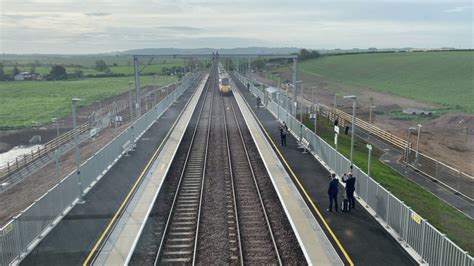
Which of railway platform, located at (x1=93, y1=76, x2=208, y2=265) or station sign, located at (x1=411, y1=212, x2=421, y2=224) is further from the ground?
station sign, located at (x1=411, y1=212, x2=421, y2=224)

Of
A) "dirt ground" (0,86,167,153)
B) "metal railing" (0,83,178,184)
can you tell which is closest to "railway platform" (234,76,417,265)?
"metal railing" (0,83,178,184)

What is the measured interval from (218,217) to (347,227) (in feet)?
16.3

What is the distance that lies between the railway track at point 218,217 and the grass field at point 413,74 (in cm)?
4373

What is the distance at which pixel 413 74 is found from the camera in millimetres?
103938

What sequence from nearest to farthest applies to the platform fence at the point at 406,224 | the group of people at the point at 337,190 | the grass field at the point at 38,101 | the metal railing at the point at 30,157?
the platform fence at the point at 406,224, the group of people at the point at 337,190, the metal railing at the point at 30,157, the grass field at the point at 38,101

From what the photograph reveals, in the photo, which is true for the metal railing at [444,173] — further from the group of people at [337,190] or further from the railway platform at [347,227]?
the group of people at [337,190]

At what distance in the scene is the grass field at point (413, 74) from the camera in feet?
250

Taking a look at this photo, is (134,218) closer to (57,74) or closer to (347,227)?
(347,227)

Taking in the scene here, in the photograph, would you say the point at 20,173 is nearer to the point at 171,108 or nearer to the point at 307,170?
the point at 307,170

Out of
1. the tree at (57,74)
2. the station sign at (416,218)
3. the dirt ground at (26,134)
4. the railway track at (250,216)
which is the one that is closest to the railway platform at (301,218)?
the railway track at (250,216)

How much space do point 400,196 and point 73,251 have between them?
50.3 feet

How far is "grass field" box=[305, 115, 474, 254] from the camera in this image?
18.0 m

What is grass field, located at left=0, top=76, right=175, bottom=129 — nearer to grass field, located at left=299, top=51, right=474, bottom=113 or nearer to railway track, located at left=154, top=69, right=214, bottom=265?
railway track, located at left=154, top=69, right=214, bottom=265

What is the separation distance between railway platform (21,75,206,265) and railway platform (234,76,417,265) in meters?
7.86
